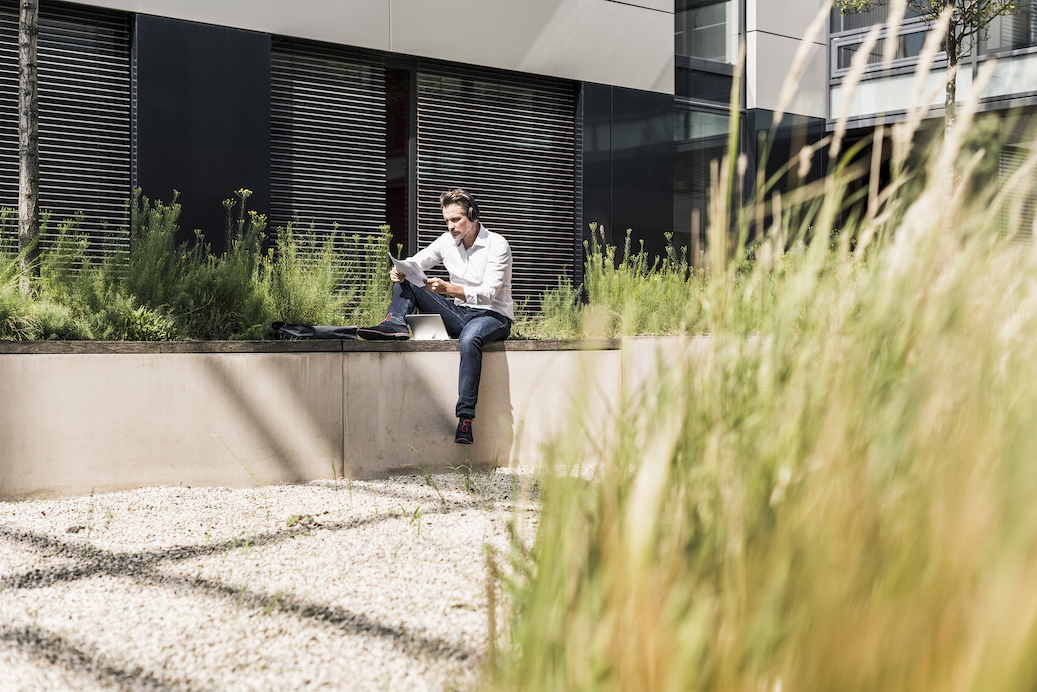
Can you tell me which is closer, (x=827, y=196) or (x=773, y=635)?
(x=773, y=635)

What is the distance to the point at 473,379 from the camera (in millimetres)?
4906

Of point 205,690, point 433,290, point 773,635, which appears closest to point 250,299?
point 433,290

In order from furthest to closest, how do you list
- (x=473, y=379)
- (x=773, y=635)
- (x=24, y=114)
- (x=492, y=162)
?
1. (x=492, y=162)
2. (x=24, y=114)
3. (x=473, y=379)
4. (x=773, y=635)

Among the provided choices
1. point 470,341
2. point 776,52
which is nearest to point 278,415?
point 470,341

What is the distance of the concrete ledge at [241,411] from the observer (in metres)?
A: 4.09

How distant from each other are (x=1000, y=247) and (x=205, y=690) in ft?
6.57

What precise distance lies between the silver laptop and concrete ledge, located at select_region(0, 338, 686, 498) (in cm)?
24

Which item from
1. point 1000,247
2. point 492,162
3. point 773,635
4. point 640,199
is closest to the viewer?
point 773,635

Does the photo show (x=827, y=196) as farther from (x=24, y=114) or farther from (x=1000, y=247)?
(x=24, y=114)

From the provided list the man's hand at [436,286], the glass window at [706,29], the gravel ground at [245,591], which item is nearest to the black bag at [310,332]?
the man's hand at [436,286]

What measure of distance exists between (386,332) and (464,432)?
2.60 ft

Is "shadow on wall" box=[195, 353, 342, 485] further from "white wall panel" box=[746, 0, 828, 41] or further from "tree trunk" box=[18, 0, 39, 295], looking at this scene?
"white wall panel" box=[746, 0, 828, 41]

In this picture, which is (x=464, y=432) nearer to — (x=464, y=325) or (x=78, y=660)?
(x=464, y=325)

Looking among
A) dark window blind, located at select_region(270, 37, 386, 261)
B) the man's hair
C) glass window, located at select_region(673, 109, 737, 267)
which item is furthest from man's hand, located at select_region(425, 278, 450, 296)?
glass window, located at select_region(673, 109, 737, 267)
